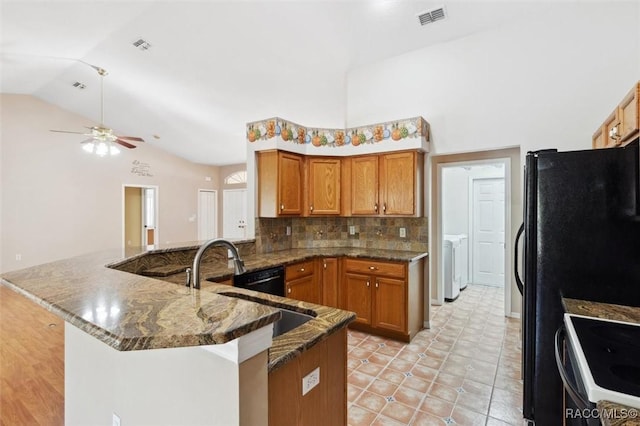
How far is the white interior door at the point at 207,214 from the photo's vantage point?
8.84 meters

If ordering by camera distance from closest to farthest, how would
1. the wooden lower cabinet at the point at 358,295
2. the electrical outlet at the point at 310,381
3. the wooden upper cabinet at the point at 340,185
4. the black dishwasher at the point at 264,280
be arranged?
the electrical outlet at the point at 310,381 < the black dishwasher at the point at 264,280 < the wooden lower cabinet at the point at 358,295 < the wooden upper cabinet at the point at 340,185

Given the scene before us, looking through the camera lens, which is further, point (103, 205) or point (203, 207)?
point (203, 207)

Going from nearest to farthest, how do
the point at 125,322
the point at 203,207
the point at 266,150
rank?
the point at 125,322, the point at 266,150, the point at 203,207

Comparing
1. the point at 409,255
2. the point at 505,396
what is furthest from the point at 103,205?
the point at 505,396

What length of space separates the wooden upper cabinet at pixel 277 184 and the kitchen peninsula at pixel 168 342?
2.11 metres

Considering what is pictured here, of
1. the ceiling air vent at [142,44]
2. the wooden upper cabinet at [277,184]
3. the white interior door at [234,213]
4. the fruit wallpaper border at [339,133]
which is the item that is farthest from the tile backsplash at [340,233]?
the white interior door at [234,213]

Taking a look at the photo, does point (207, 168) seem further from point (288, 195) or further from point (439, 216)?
point (439, 216)

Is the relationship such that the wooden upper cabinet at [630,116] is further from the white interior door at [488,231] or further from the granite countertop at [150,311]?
the white interior door at [488,231]

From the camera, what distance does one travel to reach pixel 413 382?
2.46 meters

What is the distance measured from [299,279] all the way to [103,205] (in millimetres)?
6052

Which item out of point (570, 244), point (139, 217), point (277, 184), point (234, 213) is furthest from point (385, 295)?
point (139, 217)

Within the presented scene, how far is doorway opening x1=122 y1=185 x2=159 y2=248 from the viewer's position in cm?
823

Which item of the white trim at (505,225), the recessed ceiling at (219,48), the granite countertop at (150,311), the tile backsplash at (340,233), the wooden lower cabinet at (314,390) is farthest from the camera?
the white trim at (505,225)

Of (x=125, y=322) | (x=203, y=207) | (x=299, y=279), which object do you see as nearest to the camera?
(x=125, y=322)
